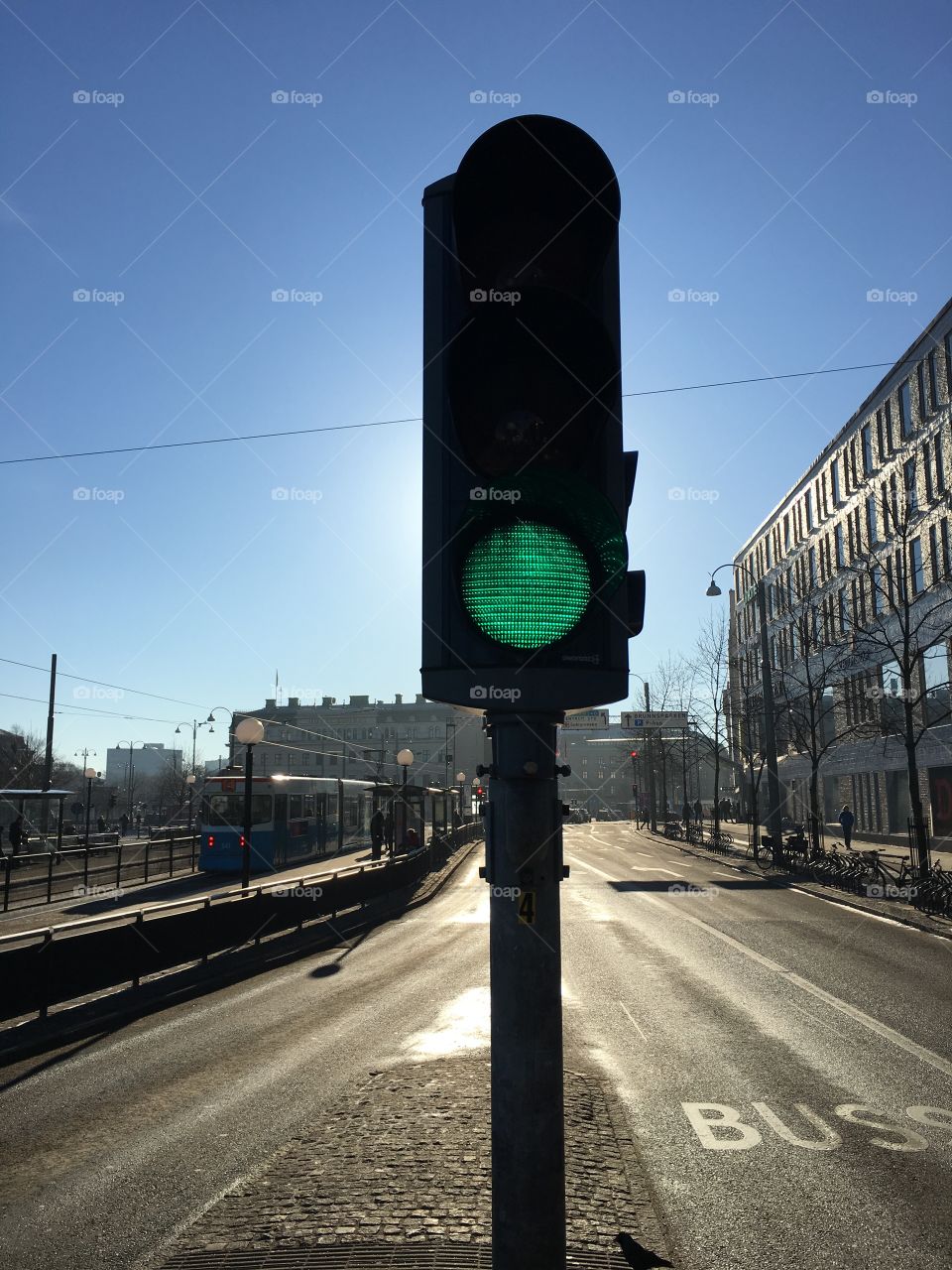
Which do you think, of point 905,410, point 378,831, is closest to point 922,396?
point 905,410

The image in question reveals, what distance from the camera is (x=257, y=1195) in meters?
5.30

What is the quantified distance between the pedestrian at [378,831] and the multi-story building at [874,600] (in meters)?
16.1

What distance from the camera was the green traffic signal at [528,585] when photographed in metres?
2.11

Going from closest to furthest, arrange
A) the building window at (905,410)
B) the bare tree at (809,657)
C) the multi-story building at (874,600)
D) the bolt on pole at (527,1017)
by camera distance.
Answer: the bolt on pole at (527,1017), the multi-story building at (874,600), the building window at (905,410), the bare tree at (809,657)

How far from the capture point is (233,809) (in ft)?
98.2

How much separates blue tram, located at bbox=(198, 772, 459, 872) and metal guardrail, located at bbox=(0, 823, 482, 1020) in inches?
415

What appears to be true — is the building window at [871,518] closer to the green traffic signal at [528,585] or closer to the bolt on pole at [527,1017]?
the green traffic signal at [528,585]

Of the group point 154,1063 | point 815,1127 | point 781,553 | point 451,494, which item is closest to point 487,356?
point 451,494

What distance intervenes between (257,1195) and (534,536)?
193 inches

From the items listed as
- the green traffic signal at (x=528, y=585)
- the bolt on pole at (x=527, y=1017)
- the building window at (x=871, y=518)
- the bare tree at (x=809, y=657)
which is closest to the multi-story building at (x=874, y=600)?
the building window at (x=871, y=518)

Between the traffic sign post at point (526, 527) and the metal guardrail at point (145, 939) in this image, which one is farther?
the metal guardrail at point (145, 939)

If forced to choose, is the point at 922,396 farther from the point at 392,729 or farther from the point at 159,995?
the point at 392,729

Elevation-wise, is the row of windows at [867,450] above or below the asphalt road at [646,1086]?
above

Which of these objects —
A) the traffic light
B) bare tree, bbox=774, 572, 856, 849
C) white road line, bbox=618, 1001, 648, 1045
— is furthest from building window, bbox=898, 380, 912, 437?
the traffic light
